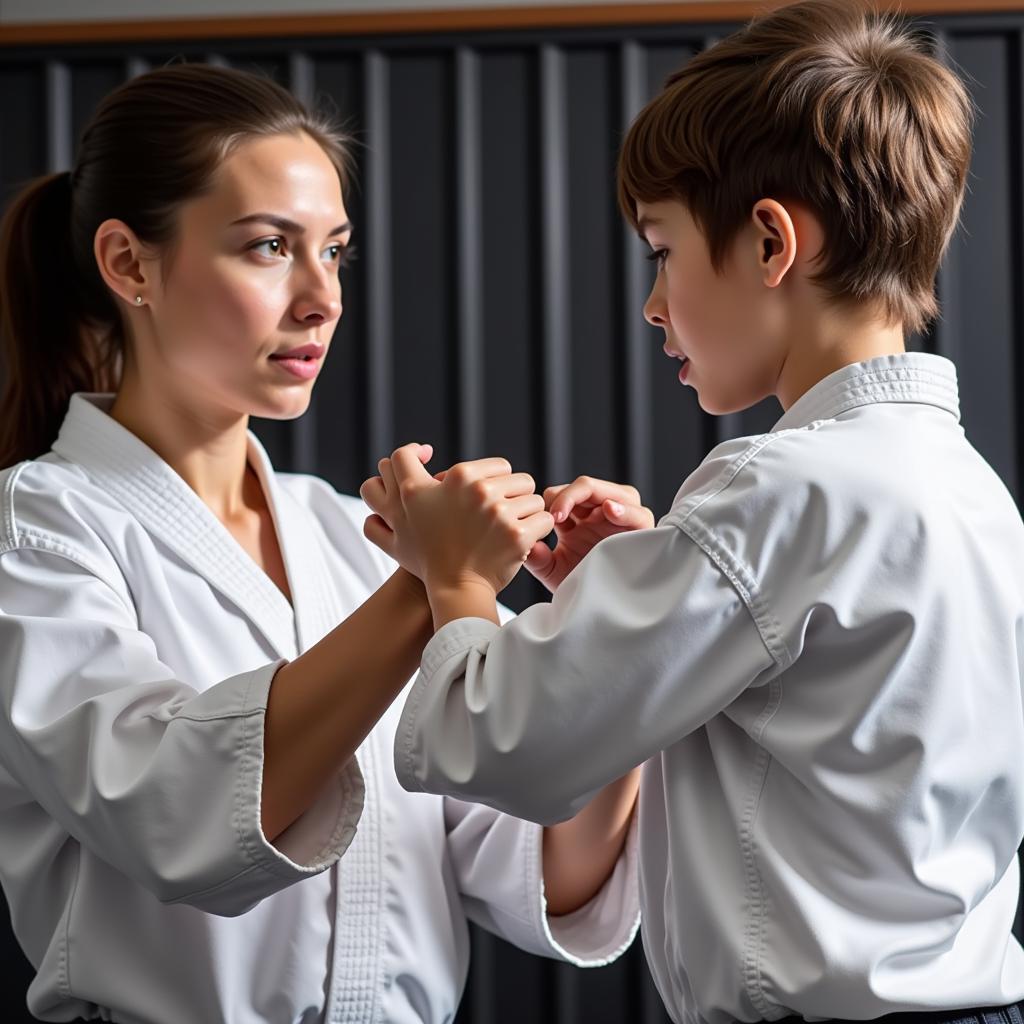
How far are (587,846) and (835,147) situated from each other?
2.33ft

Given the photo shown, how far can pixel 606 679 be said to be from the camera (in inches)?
30.8

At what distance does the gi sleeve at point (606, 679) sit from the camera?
0.78 meters

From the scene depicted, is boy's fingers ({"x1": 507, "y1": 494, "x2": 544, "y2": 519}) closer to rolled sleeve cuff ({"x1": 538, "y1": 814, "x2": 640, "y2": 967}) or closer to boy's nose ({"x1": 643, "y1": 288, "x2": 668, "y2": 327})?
boy's nose ({"x1": 643, "y1": 288, "x2": 668, "y2": 327})

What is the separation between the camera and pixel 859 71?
92 cm

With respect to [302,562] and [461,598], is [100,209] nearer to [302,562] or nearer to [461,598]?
[302,562]

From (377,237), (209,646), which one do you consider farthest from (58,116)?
(209,646)

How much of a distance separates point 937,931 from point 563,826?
0.47 m

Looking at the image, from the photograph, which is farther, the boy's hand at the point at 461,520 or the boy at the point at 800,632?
the boy's hand at the point at 461,520

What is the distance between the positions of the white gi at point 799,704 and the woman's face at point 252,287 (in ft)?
1.60

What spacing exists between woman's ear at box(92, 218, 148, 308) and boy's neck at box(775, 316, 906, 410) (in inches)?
27.2

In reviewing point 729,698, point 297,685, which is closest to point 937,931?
point 729,698

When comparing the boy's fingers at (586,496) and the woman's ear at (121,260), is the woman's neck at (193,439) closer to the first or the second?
the woman's ear at (121,260)

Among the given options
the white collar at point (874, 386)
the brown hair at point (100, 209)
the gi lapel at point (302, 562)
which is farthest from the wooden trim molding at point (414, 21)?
the white collar at point (874, 386)

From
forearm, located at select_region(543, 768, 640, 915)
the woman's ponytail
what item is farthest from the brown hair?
forearm, located at select_region(543, 768, 640, 915)
